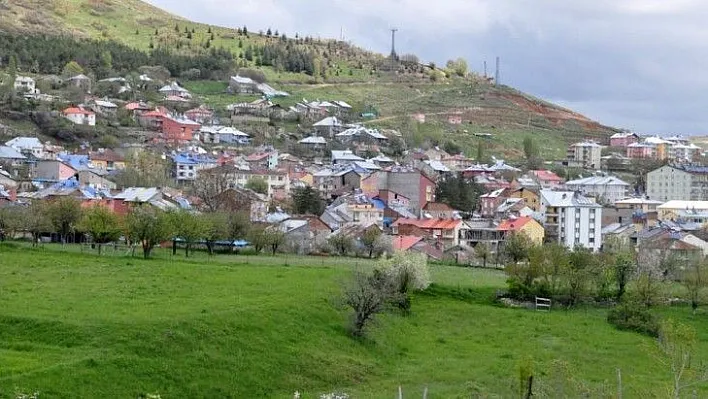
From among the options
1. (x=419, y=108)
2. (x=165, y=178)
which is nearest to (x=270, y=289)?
(x=165, y=178)

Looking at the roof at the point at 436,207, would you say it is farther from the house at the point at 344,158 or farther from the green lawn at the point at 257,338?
the green lawn at the point at 257,338

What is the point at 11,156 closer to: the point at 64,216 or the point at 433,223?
the point at 64,216

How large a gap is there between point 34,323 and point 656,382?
1886cm

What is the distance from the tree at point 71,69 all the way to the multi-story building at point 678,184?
228ft

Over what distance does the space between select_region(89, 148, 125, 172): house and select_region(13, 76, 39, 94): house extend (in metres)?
23.2

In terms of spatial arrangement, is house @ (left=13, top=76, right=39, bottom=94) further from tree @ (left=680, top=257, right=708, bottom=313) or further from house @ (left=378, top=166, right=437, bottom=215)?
tree @ (left=680, top=257, right=708, bottom=313)

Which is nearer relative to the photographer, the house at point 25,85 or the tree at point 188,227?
the tree at point 188,227

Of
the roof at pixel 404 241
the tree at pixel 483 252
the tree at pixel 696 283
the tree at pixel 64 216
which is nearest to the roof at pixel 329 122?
the roof at pixel 404 241

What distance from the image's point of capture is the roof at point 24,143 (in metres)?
88.0

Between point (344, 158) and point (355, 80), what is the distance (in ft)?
200

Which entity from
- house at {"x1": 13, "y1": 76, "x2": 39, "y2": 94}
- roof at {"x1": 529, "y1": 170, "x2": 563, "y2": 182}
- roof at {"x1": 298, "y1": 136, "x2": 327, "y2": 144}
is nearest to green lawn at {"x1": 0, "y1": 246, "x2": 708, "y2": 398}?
roof at {"x1": 529, "y1": 170, "x2": 563, "y2": 182}

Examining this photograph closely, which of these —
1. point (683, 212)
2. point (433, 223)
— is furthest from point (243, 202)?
point (683, 212)

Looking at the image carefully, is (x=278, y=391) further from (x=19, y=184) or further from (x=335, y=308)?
(x=19, y=184)

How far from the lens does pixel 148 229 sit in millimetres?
48500
